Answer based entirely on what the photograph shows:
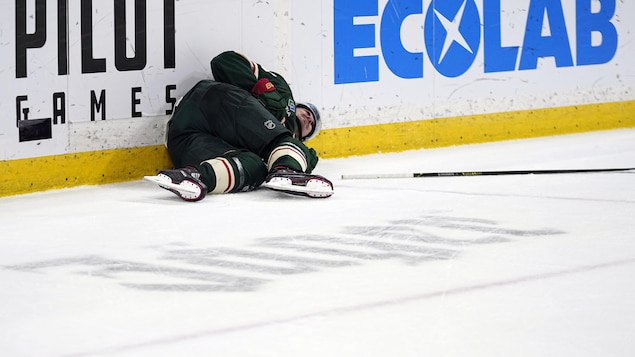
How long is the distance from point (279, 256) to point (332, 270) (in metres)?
0.26

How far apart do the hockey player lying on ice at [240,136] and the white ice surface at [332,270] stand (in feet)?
0.27

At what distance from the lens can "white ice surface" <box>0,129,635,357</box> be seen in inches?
102

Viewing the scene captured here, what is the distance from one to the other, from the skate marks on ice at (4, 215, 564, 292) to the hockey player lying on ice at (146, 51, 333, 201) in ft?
2.35

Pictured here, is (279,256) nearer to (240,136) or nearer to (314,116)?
(240,136)

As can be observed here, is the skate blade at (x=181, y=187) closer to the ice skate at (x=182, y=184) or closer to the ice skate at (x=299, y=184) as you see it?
the ice skate at (x=182, y=184)

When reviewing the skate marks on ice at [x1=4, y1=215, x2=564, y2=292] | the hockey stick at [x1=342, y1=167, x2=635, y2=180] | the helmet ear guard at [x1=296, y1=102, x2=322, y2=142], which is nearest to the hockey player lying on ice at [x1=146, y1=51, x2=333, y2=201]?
the helmet ear guard at [x1=296, y1=102, x2=322, y2=142]

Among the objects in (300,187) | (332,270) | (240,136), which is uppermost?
(240,136)

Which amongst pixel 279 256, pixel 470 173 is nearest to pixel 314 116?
pixel 470 173

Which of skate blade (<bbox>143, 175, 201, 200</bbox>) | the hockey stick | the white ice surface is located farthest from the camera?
the hockey stick

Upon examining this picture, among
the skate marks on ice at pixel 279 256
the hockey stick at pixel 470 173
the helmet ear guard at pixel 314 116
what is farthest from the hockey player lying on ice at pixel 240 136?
the skate marks on ice at pixel 279 256

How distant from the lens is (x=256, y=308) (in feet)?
9.39

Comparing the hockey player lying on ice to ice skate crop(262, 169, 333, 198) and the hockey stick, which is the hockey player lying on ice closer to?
ice skate crop(262, 169, 333, 198)

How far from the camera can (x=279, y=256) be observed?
3.50 m

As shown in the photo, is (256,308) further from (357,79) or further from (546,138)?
(546,138)
